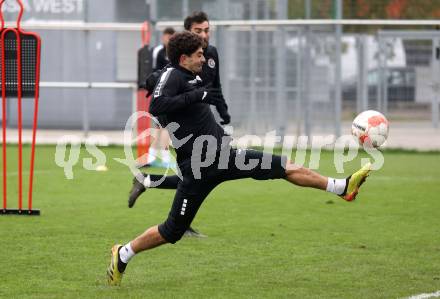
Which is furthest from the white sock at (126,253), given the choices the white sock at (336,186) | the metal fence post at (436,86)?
the metal fence post at (436,86)

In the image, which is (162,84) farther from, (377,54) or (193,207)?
(377,54)

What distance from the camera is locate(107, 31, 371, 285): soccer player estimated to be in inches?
309

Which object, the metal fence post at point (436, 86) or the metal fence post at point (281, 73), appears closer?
the metal fence post at point (281, 73)

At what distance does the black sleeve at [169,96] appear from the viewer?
780 centimetres

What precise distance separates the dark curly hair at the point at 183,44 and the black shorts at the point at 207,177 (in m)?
0.88

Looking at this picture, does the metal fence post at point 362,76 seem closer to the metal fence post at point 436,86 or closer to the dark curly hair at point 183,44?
the metal fence post at point 436,86

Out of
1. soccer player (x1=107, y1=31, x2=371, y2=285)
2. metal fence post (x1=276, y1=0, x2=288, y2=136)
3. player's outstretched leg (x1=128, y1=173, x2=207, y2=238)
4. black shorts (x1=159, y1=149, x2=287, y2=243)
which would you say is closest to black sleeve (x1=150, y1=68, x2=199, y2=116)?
soccer player (x1=107, y1=31, x2=371, y2=285)

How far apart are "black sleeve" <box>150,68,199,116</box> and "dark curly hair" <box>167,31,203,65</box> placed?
141 mm

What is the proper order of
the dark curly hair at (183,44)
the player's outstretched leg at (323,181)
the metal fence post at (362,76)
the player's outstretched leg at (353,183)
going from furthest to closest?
the metal fence post at (362,76) < the player's outstretched leg at (353,183) < the player's outstretched leg at (323,181) < the dark curly hair at (183,44)

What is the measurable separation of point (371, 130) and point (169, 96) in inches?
77.3

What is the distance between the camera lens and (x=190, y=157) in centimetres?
801

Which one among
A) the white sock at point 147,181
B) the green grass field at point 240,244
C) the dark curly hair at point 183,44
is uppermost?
the dark curly hair at point 183,44

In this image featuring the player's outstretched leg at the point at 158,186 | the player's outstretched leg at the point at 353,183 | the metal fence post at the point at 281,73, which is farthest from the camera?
the metal fence post at the point at 281,73

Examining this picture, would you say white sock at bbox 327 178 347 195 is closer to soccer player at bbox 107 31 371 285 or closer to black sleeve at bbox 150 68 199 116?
soccer player at bbox 107 31 371 285
